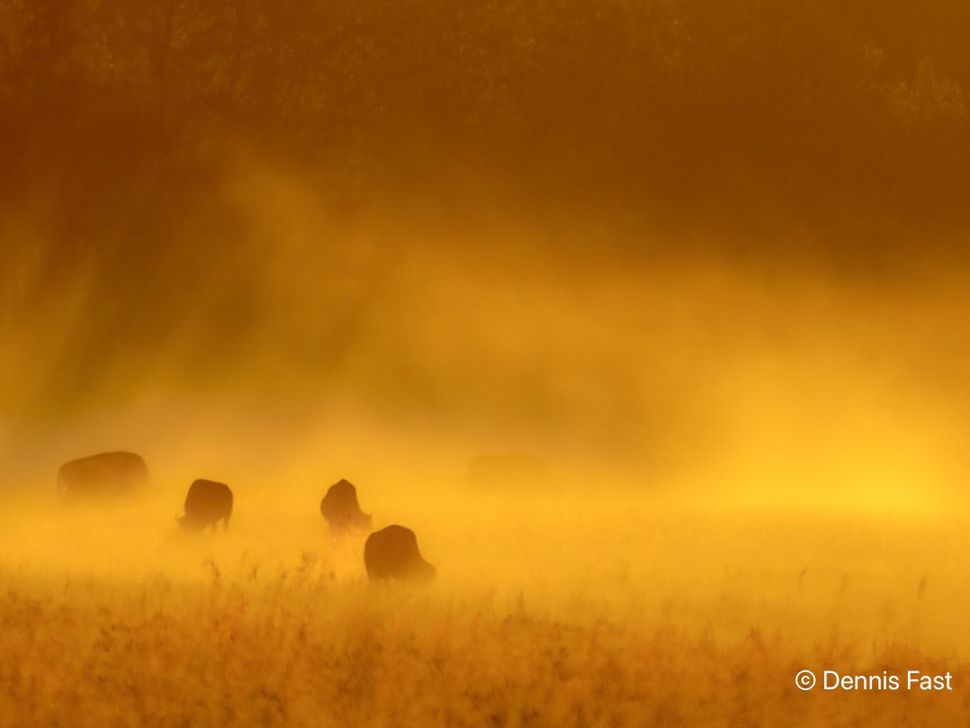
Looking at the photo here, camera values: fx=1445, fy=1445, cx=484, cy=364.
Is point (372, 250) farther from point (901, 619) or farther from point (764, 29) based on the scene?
point (901, 619)

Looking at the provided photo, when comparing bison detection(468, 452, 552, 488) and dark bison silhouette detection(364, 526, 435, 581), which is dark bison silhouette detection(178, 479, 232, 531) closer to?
dark bison silhouette detection(364, 526, 435, 581)

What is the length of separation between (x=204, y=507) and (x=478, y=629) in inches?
286

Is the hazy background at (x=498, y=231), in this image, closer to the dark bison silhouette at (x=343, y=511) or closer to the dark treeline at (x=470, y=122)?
the dark treeline at (x=470, y=122)

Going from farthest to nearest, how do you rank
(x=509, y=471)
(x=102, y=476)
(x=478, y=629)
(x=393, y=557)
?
(x=509, y=471) < (x=102, y=476) < (x=393, y=557) < (x=478, y=629)

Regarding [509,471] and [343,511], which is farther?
[509,471]

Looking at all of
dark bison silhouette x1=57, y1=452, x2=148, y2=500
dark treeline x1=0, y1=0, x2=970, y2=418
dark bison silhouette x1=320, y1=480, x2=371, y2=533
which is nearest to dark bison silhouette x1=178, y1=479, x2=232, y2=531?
dark bison silhouette x1=320, y1=480, x2=371, y2=533

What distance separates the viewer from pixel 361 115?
35.8 meters

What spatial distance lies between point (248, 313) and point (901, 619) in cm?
2303

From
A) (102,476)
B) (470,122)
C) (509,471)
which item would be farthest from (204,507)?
(470,122)

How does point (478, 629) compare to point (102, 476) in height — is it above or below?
→ below

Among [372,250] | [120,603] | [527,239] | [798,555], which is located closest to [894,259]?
[527,239]

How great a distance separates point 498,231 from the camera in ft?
121

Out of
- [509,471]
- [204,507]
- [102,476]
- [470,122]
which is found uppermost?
[470,122]

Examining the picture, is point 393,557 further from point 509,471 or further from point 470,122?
point 470,122
